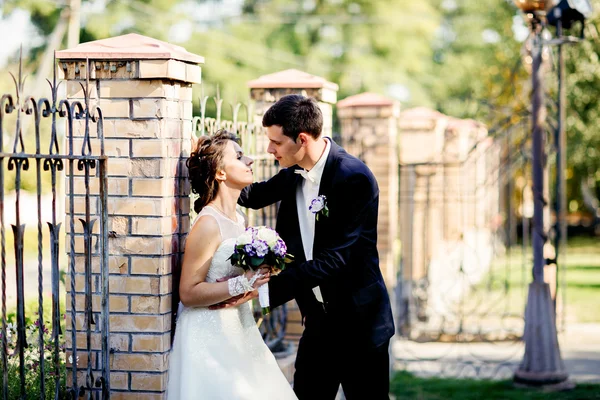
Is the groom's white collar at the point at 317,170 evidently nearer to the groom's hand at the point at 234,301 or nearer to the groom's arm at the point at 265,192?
the groom's arm at the point at 265,192

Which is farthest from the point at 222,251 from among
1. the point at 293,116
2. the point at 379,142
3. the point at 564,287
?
the point at 564,287

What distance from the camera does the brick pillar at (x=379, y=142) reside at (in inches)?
352

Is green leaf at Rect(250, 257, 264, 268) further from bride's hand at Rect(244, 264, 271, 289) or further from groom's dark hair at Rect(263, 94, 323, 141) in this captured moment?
groom's dark hair at Rect(263, 94, 323, 141)

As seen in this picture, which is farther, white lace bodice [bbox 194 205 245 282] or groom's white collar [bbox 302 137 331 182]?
groom's white collar [bbox 302 137 331 182]

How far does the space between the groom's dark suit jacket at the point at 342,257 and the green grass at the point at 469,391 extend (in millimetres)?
3627

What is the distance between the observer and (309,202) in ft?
15.0

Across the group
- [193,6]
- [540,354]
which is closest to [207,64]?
[193,6]

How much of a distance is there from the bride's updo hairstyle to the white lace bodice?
0.10 metres

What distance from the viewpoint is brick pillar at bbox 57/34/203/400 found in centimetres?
417

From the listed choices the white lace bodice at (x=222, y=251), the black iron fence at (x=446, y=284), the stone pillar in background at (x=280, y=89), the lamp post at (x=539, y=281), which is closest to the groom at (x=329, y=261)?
the white lace bodice at (x=222, y=251)

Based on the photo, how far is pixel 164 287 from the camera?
13.9ft

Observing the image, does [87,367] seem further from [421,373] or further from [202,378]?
[421,373]

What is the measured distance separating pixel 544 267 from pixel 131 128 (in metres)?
4.98

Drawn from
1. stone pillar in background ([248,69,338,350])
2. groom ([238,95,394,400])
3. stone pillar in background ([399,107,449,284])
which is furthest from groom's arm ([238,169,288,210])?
stone pillar in background ([399,107,449,284])
